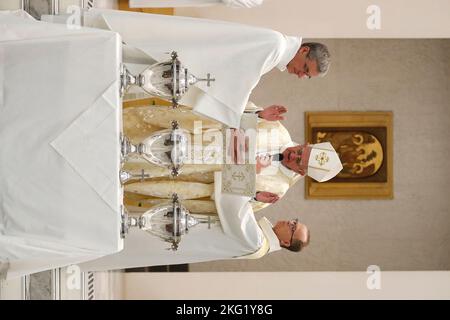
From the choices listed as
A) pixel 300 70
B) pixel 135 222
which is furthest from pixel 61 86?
pixel 300 70

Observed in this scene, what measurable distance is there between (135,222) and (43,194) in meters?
0.30

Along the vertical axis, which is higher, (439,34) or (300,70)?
(439,34)

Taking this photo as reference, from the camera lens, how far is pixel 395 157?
167 inches

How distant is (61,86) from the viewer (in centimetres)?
184

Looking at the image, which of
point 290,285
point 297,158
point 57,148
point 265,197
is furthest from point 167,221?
point 290,285

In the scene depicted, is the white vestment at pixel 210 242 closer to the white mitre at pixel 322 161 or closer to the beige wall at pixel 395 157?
the white mitre at pixel 322 161

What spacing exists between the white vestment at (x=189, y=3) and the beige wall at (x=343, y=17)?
0.45 m

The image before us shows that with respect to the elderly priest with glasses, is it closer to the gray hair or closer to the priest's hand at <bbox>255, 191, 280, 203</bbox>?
the priest's hand at <bbox>255, 191, 280, 203</bbox>

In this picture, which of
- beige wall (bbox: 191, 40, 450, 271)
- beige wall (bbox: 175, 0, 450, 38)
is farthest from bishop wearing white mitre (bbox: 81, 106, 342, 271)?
beige wall (bbox: 175, 0, 450, 38)

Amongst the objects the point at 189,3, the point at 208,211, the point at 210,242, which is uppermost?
the point at 189,3

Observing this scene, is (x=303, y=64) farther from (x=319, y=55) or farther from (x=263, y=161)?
(x=263, y=161)
